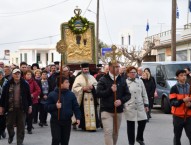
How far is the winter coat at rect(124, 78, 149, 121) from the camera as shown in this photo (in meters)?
11.5

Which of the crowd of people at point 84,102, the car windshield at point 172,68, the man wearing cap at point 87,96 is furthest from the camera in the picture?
the car windshield at point 172,68

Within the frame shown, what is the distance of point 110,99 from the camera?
34.3 feet

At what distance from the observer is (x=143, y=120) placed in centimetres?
1165

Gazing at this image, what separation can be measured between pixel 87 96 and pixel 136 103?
3.55 m

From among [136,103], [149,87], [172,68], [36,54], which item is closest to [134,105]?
[136,103]

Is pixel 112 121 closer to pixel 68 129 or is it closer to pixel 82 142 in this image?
pixel 68 129

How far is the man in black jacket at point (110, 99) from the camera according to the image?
10.4 metres

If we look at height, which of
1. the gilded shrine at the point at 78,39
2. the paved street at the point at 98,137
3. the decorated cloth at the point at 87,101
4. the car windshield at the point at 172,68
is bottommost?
the paved street at the point at 98,137

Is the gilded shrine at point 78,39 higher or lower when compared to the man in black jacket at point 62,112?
higher

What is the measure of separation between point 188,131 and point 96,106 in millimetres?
5575

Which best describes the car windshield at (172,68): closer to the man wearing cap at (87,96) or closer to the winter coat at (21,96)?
the man wearing cap at (87,96)

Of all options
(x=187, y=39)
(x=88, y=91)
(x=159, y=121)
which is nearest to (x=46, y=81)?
(x=88, y=91)

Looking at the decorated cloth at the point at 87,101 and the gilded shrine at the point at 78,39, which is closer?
the decorated cloth at the point at 87,101

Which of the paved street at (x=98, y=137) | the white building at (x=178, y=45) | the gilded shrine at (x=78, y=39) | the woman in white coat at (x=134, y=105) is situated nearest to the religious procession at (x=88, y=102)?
the woman in white coat at (x=134, y=105)
